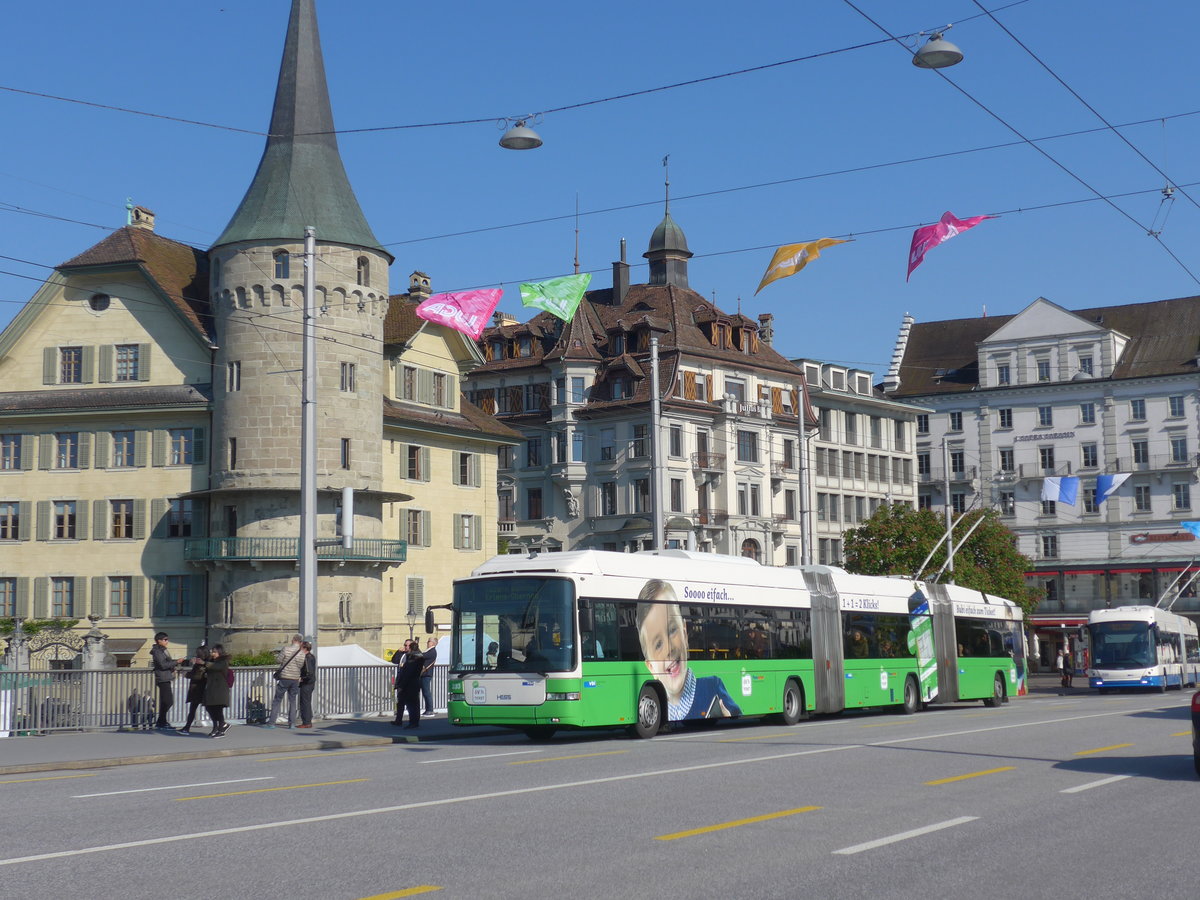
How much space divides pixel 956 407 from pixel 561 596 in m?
75.8

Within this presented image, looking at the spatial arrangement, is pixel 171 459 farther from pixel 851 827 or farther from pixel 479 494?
pixel 851 827

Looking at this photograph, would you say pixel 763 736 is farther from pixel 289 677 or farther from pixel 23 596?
pixel 23 596

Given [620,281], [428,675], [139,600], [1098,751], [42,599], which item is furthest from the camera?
[620,281]

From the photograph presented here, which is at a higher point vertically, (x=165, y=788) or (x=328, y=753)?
(x=165, y=788)

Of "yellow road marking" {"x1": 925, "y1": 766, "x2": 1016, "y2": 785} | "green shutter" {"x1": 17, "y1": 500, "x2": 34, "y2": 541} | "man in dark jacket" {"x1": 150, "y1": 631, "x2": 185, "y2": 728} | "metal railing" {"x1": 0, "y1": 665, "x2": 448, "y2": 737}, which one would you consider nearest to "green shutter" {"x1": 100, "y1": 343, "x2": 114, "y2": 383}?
"green shutter" {"x1": 17, "y1": 500, "x2": 34, "y2": 541}

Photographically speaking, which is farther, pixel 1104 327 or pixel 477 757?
pixel 1104 327

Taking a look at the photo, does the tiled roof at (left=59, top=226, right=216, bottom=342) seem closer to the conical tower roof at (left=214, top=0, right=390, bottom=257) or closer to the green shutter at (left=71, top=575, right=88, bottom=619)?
the conical tower roof at (left=214, top=0, right=390, bottom=257)

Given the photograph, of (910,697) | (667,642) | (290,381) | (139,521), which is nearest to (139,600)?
(139,521)

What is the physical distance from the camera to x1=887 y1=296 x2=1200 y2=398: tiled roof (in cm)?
8988

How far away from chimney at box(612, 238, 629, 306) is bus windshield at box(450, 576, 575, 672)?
191ft

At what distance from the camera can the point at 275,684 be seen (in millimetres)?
27750

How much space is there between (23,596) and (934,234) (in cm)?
3907

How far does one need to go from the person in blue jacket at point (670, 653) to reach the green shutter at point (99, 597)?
3175 cm

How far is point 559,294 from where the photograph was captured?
31.5m
